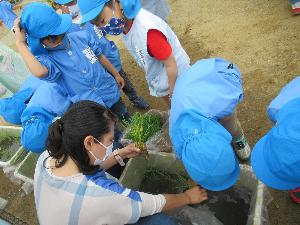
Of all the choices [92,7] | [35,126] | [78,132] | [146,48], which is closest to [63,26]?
[92,7]

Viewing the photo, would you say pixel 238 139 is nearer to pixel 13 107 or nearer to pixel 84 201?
pixel 84 201

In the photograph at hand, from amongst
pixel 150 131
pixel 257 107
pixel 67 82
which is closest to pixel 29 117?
pixel 67 82

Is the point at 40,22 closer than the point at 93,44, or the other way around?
the point at 40,22

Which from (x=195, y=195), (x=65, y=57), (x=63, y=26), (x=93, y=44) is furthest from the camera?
(x=93, y=44)

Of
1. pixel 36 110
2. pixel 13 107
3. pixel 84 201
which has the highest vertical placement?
pixel 84 201

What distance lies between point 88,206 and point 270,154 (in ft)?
3.27

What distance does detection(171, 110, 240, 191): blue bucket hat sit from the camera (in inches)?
67.9

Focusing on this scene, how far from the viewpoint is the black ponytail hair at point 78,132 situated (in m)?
→ 1.81

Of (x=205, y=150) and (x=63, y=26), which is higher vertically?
(x=63, y=26)

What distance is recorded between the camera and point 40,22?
8.58 ft

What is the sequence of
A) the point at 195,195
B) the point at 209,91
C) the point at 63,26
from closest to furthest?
1. the point at 209,91
2. the point at 195,195
3. the point at 63,26

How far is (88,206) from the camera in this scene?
1.83 metres

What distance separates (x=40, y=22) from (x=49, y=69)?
0.39 metres

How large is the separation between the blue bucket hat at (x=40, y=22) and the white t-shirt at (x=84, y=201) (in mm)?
1211
